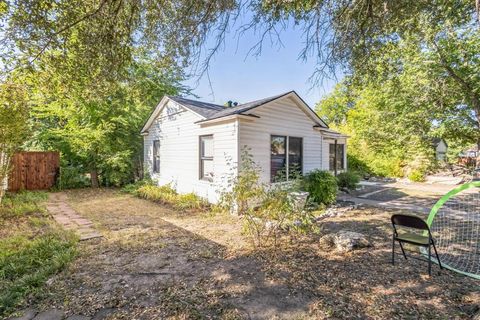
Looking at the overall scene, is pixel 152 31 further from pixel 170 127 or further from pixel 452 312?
pixel 170 127

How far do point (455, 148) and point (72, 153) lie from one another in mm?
23197

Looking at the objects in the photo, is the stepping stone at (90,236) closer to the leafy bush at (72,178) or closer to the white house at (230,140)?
the white house at (230,140)

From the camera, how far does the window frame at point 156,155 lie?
11344 mm

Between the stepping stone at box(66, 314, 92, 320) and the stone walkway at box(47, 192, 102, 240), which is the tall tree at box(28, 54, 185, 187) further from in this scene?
the stepping stone at box(66, 314, 92, 320)

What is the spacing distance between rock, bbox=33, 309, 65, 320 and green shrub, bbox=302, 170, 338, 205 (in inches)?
274

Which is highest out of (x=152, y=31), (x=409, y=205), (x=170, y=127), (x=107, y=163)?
(x=152, y=31)

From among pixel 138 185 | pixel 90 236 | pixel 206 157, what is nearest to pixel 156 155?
pixel 138 185

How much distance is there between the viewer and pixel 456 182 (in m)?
13.6

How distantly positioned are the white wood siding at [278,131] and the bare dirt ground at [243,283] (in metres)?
3.13

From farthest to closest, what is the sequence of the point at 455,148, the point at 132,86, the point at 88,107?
the point at 455,148
the point at 88,107
the point at 132,86

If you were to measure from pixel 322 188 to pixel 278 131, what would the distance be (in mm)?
2449

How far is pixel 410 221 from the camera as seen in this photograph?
351cm

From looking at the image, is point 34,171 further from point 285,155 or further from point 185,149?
point 285,155

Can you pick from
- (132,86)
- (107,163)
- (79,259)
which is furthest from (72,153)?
(79,259)
